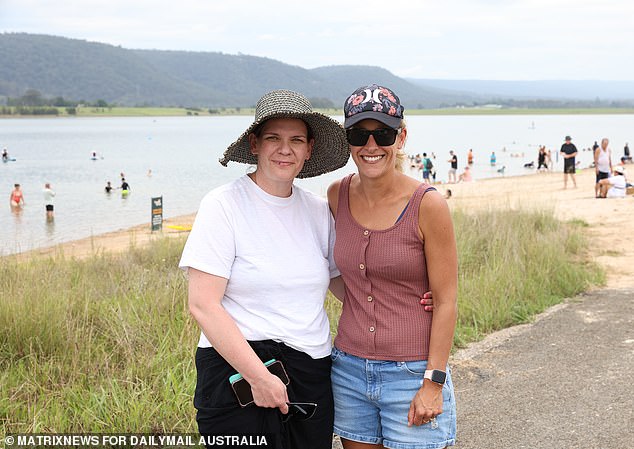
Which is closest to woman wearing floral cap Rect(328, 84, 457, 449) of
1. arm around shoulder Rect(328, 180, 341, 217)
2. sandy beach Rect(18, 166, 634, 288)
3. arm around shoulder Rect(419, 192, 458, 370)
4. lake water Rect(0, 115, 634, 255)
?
arm around shoulder Rect(419, 192, 458, 370)

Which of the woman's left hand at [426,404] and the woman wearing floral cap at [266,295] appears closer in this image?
the woman wearing floral cap at [266,295]

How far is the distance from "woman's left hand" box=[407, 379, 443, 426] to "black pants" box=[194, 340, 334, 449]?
0.35 metres

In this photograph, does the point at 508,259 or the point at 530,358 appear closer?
the point at 530,358

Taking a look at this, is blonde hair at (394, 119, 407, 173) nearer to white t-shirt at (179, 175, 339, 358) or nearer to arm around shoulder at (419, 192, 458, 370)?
arm around shoulder at (419, 192, 458, 370)

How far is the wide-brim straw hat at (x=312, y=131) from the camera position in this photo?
8.55ft

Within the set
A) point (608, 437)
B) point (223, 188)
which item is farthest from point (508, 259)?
point (223, 188)

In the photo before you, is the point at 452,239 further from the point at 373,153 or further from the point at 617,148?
the point at 617,148

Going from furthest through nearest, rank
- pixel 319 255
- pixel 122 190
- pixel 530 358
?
pixel 122 190 → pixel 530 358 → pixel 319 255

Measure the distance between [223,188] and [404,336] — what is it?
2.75ft

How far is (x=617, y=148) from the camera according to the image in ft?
233

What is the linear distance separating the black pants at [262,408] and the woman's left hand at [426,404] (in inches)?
13.7

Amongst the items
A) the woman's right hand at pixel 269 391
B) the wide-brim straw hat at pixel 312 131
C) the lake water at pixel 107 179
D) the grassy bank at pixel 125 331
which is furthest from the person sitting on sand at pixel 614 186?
the woman's right hand at pixel 269 391

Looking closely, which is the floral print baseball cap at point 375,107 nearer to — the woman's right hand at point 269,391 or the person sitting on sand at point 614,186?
the woman's right hand at point 269,391

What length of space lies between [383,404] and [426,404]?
0.17 meters
